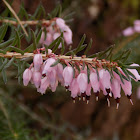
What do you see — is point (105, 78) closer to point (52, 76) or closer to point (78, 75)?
point (78, 75)

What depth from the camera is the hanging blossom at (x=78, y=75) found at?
1.36 meters

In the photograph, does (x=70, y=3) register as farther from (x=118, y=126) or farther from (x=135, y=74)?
(x=135, y=74)

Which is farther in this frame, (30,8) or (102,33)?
(102,33)

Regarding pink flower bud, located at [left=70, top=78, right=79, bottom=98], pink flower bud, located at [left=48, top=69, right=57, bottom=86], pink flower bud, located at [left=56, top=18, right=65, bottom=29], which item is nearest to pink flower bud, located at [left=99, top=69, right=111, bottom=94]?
pink flower bud, located at [left=70, top=78, right=79, bottom=98]

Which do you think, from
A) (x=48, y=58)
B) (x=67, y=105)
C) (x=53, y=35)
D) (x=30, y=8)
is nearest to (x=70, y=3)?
(x=30, y=8)

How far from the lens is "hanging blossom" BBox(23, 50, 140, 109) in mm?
1356

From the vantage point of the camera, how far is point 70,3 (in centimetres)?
425

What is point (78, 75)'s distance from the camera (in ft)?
4.66

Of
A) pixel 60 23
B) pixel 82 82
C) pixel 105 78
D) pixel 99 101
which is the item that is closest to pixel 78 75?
pixel 82 82

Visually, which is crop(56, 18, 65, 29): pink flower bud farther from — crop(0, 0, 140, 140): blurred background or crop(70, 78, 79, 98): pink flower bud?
crop(0, 0, 140, 140): blurred background

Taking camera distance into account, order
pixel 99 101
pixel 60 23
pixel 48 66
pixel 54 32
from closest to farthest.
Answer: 1. pixel 48 66
2. pixel 60 23
3. pixel 54 32
4. pixel 99 101

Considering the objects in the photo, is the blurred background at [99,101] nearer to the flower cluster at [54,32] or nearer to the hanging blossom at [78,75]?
the flower cluster at [54,32]

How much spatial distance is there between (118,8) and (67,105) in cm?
223

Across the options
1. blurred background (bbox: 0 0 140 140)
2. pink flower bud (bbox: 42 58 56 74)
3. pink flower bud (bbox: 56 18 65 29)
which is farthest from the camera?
blurred background (bbox: 0 0 140 140)
